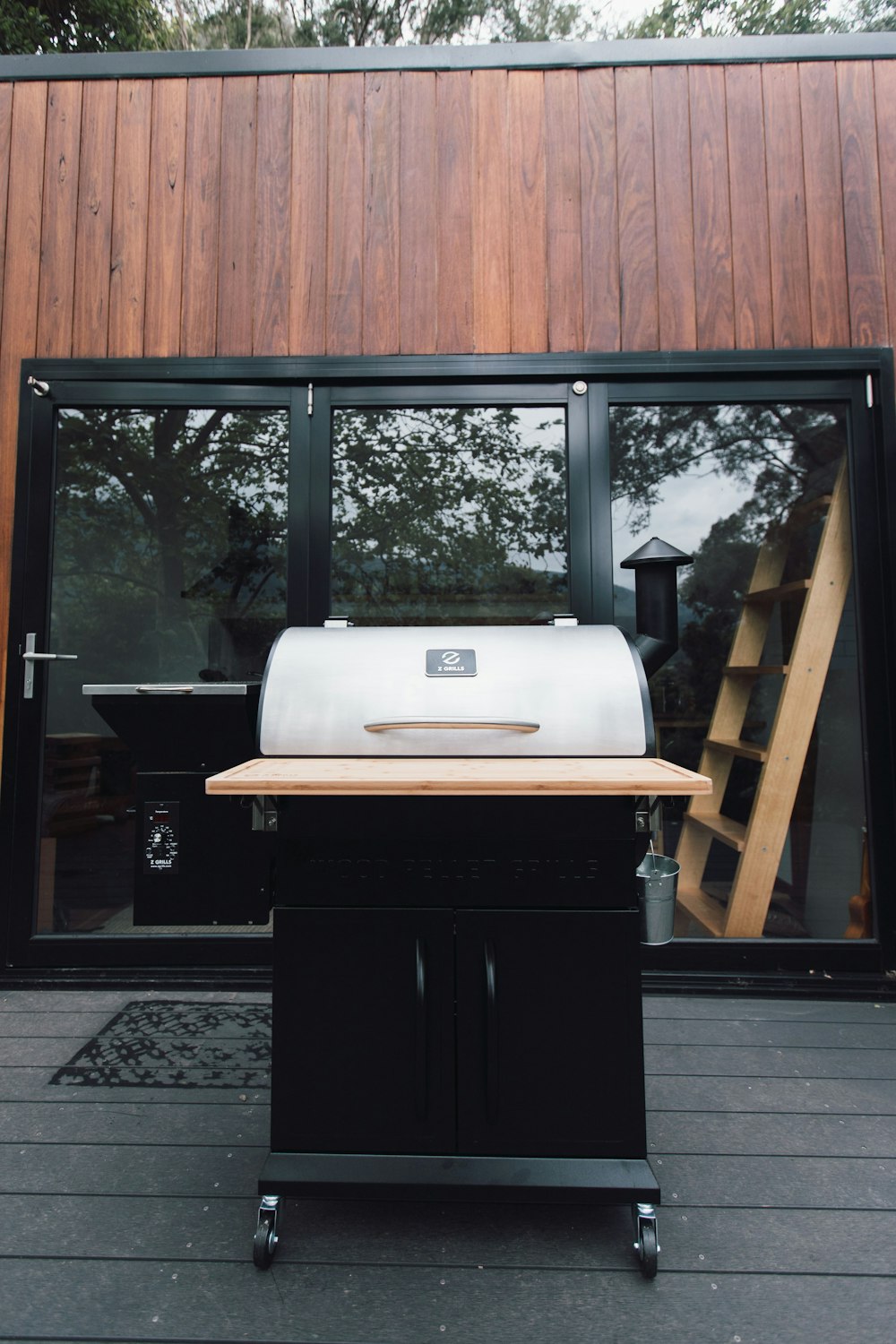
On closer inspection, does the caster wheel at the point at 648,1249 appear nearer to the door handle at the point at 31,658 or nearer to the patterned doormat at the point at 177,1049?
the patterned doormat at the point at 177,1049

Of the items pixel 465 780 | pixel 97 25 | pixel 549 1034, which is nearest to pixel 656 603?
pixel 465 780

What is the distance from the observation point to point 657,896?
1.46 metres

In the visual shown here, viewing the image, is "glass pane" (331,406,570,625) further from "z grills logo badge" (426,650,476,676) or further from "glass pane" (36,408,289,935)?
"z grills logo badge" (426,650,476,676)

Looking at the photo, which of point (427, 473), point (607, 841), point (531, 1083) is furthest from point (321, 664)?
point (427, 473)

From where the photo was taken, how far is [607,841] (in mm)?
1226

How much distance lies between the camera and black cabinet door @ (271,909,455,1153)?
3.98ft

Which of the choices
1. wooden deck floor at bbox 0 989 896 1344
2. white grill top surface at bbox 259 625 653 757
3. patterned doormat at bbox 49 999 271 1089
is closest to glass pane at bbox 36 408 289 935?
patterned doormat at bbox 49 999 271 1089

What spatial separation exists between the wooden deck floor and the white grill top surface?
2.87 feet

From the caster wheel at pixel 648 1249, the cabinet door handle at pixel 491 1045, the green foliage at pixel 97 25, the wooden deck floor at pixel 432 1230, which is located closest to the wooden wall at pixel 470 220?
the wooden deck floor at pixel 432 1230

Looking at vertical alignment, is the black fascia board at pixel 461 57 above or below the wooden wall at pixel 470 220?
above

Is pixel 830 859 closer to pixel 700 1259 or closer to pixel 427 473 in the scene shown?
pixel 700 1259

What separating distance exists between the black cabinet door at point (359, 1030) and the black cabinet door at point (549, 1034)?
0.05 metres

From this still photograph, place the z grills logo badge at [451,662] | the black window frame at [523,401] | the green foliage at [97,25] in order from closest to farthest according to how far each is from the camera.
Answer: the z grills logo badge at [451,662] < the black window frame at [523,401] < the green foliage at [97,25]

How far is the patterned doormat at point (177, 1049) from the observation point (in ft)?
5.62
